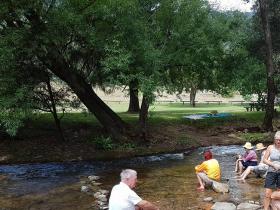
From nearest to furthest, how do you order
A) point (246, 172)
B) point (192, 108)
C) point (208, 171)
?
point (208, 171)
point (246, 172)
point (192, 108)

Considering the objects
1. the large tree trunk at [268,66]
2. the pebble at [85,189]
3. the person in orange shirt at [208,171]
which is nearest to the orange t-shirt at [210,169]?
the person in orange shirt at [208,171]

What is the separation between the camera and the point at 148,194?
17125mm

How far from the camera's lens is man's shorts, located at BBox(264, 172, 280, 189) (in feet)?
42.0

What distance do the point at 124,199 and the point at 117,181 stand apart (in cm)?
1163

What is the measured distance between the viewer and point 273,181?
1282 cm

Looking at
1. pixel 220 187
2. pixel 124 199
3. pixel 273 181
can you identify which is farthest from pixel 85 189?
pixel 124 199

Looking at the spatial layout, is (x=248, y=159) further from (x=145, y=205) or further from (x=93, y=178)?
(x=145, y=205)

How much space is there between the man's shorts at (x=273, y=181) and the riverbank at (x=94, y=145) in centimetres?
1495

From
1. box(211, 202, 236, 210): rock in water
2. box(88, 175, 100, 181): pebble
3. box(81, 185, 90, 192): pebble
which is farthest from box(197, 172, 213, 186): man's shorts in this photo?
box(88, 175, 100, 181): pebble

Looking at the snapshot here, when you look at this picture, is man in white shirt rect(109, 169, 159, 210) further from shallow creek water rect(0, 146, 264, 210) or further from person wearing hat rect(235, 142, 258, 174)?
person wearing hat rect(235, 142, 258, 174)

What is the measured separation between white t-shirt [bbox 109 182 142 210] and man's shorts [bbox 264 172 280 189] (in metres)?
5.18

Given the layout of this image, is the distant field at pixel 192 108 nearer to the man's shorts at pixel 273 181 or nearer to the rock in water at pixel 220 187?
the rock in water at pixel 220 187

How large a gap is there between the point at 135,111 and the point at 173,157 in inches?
816

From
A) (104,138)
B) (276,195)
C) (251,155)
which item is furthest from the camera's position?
(104,138)
